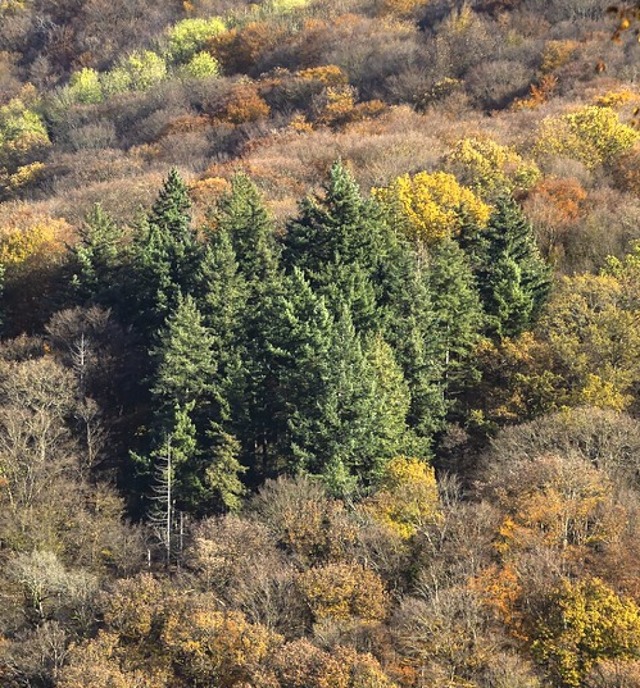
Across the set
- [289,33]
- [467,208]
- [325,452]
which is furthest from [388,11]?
[325,452]

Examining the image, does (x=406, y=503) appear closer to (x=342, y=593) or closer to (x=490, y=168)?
(x=342, y=593)

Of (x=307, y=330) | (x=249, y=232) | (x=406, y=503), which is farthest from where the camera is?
(x=249, y=232)

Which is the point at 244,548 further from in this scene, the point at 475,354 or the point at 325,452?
the point at 475,354

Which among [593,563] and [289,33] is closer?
[593,563]

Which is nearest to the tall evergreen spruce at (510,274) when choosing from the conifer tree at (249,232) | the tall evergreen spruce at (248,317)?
the tall evergreen spruce at (248,317)

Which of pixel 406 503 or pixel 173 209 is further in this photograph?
pixel 173 209

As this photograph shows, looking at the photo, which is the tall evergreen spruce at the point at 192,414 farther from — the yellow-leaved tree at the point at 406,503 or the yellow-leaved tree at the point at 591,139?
the yellow-leaved tree at the point at 591,139

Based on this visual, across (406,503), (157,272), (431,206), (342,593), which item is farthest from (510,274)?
(342,593)
